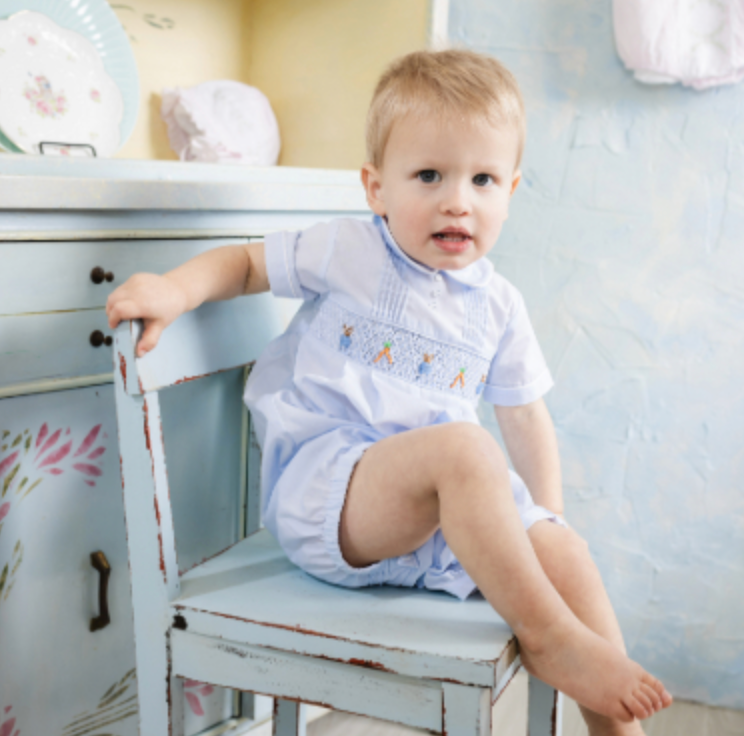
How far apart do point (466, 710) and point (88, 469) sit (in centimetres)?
50

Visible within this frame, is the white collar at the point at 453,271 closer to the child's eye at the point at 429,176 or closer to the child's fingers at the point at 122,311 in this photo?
the child's eye at the point at 429,176

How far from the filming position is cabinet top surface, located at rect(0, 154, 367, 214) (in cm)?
79

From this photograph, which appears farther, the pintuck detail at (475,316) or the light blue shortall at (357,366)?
the pintuck detail at (475,316)

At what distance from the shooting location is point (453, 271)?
3.08 ft

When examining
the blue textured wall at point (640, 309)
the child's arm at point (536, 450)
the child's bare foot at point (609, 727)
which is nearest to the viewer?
the child's bare foot at point (609, 727)

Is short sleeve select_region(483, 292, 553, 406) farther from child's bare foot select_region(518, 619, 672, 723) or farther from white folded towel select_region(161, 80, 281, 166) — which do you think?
white folded towel select_region(161, 80, 281, 166)

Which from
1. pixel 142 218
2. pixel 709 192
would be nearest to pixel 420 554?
pixel 142 218

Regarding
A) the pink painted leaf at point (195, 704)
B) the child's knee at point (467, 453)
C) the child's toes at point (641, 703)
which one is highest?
the child's knee at point (467, 453)

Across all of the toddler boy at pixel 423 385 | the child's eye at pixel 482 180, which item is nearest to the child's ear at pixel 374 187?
the toddler boy at pixel 423 385

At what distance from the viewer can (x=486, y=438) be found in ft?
2.53

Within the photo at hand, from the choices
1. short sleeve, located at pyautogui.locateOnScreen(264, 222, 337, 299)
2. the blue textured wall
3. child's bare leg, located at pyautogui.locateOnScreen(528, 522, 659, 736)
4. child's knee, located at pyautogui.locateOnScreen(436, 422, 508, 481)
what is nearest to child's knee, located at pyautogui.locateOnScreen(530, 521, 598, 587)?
child's bare leg, located at pyautogui.locateOnScreen(528, 522, 659, 736)

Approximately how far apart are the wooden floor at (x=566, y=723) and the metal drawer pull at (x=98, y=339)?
75cm

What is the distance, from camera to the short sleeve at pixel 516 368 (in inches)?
39.1

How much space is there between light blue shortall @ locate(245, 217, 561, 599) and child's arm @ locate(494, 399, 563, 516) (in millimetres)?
81
